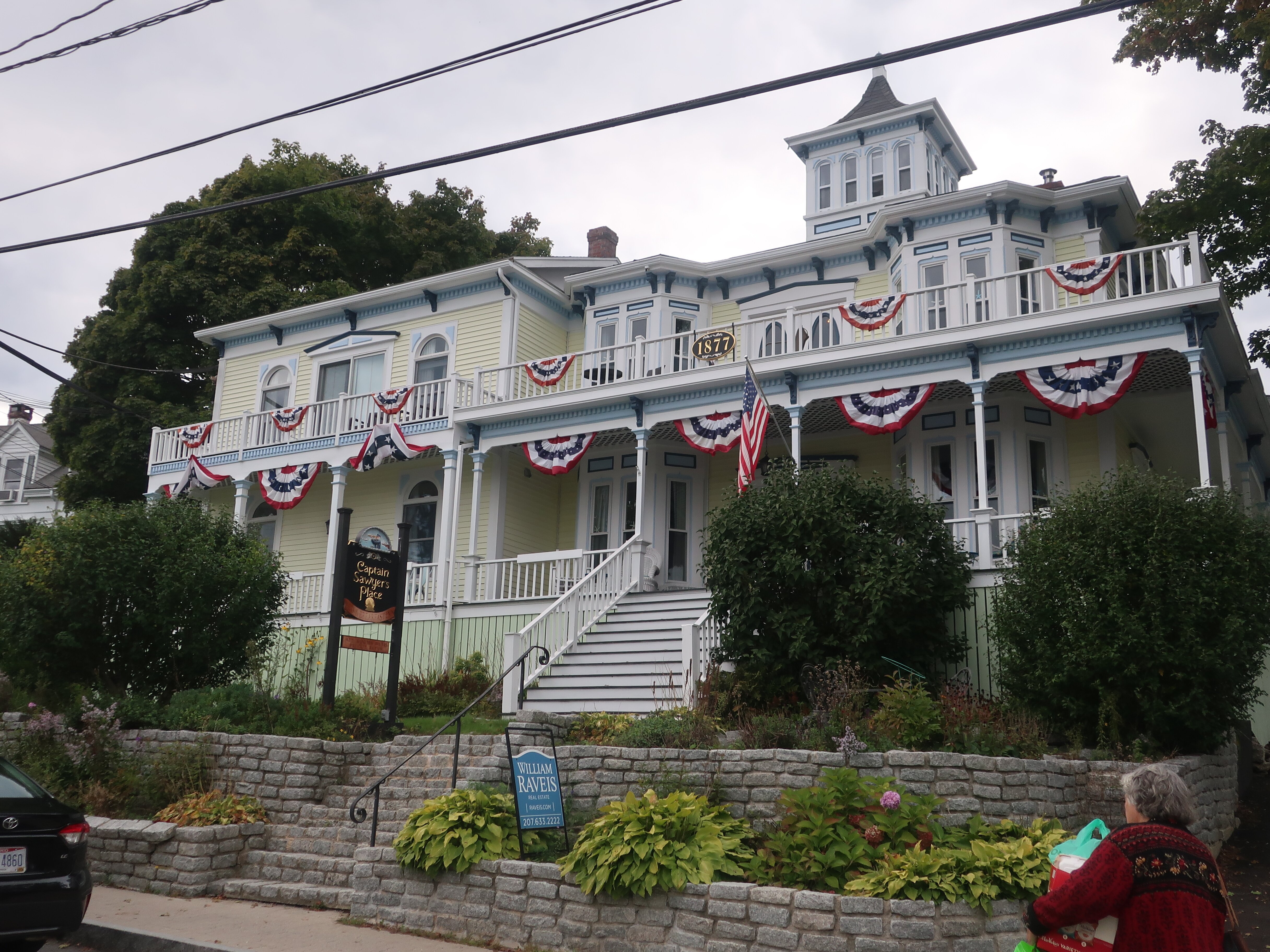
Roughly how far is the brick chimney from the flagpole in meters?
9.63

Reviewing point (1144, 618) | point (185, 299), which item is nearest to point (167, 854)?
point (1144, 618)

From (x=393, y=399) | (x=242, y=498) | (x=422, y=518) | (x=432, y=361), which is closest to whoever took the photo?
(x=393, y=399)

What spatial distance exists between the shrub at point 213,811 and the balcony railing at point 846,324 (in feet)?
31.8

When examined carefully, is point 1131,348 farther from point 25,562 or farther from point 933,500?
point 25,562

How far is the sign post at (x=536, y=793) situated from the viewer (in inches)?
357

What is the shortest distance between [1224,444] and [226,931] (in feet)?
47.7

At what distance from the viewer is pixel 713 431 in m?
18.3

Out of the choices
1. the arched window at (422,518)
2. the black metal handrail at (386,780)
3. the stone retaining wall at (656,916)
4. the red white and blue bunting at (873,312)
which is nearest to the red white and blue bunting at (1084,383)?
the red white and blue bunting at (873,312)

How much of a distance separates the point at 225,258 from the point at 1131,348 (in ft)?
79.8

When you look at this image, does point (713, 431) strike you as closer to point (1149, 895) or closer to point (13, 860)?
point (13, 860)

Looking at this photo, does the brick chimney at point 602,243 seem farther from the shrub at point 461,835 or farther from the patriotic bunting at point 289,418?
the shrub at point 461,835

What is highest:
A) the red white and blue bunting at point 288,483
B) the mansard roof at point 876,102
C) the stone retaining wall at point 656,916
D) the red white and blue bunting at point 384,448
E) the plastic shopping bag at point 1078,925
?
the mansard roof at point 876,102

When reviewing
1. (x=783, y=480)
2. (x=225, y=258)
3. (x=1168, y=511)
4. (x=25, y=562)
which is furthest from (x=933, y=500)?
(x=225, y=258)

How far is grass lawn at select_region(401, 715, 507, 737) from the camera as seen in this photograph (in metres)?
12.7
